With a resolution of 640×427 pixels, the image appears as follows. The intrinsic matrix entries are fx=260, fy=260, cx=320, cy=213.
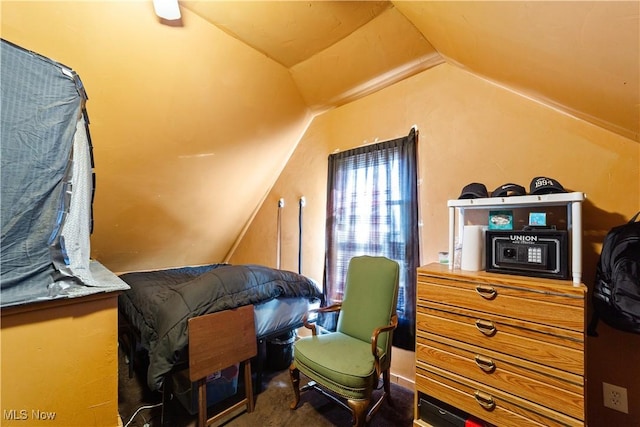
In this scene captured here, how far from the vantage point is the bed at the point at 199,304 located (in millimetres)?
1627

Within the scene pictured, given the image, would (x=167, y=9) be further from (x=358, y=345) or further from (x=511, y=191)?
(x=358, y=345)

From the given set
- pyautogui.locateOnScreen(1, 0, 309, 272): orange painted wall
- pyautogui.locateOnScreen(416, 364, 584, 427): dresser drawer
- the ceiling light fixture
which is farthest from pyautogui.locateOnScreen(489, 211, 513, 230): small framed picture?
the ceiling light fixture

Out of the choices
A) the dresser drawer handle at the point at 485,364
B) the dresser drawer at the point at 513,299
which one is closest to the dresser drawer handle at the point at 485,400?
the dresser drawer handle at the point at 485,364

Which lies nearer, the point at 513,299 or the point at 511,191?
the point at 513,299

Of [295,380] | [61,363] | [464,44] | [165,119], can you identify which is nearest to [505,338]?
[295,380]

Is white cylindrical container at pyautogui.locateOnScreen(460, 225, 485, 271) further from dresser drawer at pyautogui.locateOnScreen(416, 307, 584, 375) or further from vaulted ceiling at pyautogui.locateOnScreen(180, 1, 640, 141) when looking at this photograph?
vaulted ceiling at pyautogui.locateOnScreen(180, 1, 640, 141)

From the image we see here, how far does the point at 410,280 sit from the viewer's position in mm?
2137

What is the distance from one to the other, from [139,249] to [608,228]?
13.8 feet

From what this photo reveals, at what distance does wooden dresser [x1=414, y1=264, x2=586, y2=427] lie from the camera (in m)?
1.16

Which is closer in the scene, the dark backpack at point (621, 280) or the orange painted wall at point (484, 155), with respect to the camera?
the dark backpack at point (621, 280)

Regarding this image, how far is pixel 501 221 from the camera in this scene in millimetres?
1610

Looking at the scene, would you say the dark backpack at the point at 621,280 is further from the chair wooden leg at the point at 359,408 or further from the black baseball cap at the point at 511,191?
the chair wooden leg at the point at 359,408
